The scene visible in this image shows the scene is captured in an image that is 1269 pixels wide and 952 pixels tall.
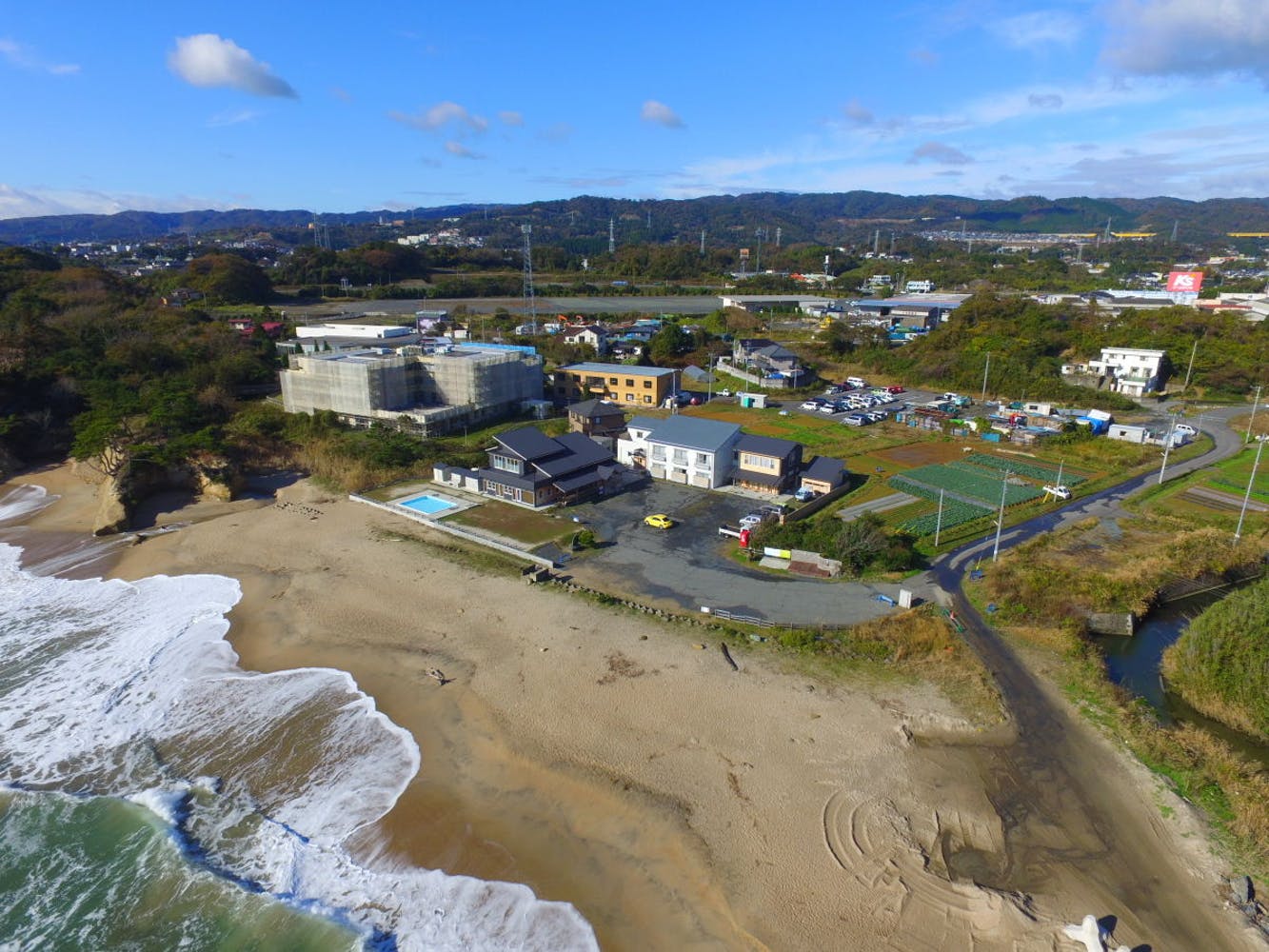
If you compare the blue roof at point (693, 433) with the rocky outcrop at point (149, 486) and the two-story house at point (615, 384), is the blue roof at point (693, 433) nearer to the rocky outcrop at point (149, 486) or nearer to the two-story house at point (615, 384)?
the two-story house at point (615, 384)

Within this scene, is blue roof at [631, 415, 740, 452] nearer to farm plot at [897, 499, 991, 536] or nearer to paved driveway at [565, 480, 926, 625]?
paved driveway at [565, 480, 926, 625]

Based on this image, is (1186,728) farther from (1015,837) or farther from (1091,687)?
(1015,837)

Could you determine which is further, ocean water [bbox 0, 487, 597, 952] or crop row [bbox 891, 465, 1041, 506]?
crop row [bbox 891, 465, 1041, 506]

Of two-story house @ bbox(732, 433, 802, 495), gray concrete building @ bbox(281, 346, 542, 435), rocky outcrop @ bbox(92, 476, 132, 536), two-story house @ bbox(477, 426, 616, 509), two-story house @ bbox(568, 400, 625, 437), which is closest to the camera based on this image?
rocky outcrop @ bbox(92, 476, 132, 536)

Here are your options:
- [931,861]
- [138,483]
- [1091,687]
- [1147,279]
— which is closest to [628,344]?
[138,483]

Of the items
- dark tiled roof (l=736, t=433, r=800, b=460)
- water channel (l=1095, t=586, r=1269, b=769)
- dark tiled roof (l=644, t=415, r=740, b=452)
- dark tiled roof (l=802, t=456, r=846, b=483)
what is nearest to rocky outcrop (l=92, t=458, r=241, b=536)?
dark tiled roof (l=644, t=415, r=740, b=452)

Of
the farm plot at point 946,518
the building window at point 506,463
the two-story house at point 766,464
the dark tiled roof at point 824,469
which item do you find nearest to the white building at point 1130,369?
the farm plot at point 946,518
